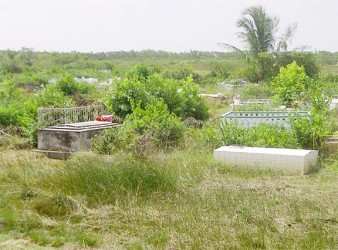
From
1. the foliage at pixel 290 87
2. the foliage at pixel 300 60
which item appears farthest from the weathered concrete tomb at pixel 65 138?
the foliage at pixel 300 60

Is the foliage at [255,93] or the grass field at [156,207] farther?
the foliage at [255,93]

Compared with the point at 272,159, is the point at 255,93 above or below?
below

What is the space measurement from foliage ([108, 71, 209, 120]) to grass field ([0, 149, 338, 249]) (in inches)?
216

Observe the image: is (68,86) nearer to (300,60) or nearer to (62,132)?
(62,132)

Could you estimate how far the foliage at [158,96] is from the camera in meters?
13.0

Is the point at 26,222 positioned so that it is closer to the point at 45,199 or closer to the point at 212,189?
the point at 45,199

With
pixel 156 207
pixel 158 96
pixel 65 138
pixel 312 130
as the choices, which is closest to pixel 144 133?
pixel 65 138

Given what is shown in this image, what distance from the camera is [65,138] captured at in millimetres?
11133

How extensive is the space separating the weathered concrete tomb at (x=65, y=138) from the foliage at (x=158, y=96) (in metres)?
1.50

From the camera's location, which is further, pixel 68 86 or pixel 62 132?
pixel 68 86

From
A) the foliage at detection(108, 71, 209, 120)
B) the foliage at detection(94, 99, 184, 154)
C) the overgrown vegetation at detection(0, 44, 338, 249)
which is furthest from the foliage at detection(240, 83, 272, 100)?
the overgrown vegetation at detection(0, 44, 338, 249)

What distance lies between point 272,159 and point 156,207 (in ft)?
10.2

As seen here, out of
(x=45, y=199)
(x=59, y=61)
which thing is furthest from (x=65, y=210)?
(x=59, y=61)

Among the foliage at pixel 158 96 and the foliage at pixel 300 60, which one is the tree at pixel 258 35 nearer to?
the foliage at pixel 300 60
